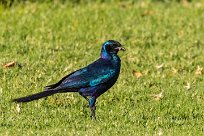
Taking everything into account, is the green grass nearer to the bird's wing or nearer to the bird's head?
the bird's wing

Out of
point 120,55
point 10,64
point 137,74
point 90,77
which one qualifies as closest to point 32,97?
point 90,77

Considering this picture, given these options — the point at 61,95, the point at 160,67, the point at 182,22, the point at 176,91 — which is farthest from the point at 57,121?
the point at 182,22

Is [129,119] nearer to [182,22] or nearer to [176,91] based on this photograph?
[176,91]

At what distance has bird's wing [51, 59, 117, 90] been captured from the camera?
346 inches

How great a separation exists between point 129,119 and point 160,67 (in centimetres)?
319

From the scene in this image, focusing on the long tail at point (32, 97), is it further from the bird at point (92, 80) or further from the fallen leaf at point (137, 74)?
the fallen leaf at point (137, 74)

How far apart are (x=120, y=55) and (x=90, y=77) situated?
407 centimetres

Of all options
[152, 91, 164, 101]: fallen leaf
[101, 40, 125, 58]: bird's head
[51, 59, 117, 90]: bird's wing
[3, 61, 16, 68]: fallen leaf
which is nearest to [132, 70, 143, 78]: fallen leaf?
[152, 91, 164, 101]: fallen leaf

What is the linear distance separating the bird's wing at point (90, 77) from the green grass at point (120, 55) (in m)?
0.44

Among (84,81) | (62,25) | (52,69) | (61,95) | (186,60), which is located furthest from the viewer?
(62,25)

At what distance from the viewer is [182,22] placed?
15.3m

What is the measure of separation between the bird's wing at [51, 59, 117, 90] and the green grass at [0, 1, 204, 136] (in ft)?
1.43

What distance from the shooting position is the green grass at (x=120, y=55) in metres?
8.88

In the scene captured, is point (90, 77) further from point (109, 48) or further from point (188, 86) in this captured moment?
point (188, 86)
